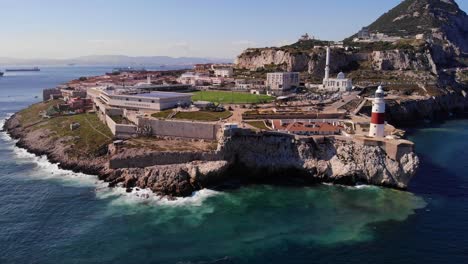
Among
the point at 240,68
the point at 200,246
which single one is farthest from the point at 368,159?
the point at 240,68

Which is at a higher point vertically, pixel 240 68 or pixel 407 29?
pixel 407 29

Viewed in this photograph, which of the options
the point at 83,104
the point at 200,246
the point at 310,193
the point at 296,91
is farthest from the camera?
the point at 296,91

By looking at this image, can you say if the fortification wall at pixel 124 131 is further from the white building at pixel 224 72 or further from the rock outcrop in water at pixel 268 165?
the white building at pixel 224 72

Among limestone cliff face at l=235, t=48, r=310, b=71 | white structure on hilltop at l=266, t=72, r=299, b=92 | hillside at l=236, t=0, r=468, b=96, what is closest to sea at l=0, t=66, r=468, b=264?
white structure on hilltop at l=266, t=72, r=299, b=92

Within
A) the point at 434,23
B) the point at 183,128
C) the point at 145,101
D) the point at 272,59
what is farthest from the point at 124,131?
the point at 434,23

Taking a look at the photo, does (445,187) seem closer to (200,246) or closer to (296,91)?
(200,246)

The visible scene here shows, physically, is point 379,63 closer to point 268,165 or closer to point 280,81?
point 280,81

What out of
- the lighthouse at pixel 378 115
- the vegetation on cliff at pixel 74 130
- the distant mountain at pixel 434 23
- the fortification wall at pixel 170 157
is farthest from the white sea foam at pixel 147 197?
the distant mountain at pixel 434 23
